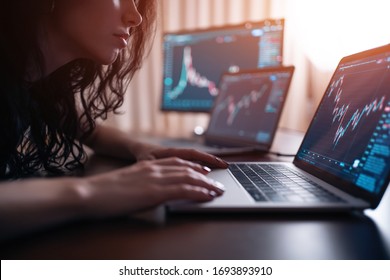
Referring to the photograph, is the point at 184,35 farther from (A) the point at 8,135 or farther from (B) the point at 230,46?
(A) the point at 8,135

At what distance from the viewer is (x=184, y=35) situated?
1.63m

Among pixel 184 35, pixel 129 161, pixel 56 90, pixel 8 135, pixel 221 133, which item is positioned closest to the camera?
pixel 8 135

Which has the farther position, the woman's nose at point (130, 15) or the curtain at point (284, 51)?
the curtain at point (284, 51)

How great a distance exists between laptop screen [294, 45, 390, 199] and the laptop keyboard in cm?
5

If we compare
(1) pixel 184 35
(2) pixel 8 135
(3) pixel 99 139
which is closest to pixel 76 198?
(2) pixel 8 135

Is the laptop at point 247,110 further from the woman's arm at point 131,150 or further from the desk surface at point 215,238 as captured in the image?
the desk surface at point 215,238

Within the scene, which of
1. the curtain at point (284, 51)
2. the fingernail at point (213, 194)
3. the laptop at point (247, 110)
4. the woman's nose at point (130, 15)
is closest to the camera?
the fingernail at point (213, 194)

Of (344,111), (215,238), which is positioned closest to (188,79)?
(344,111)

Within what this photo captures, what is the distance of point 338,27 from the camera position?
5.55ft

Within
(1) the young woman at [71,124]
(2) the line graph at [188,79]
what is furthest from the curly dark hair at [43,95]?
(2) the line graph at [188,79]

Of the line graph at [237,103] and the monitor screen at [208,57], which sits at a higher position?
the monitor screen at [208,57]

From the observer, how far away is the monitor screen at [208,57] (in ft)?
4.54

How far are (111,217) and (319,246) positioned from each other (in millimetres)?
236

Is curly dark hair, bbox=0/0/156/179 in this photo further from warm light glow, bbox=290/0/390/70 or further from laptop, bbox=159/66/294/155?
warm light glow, bbox=290/0/390/70
